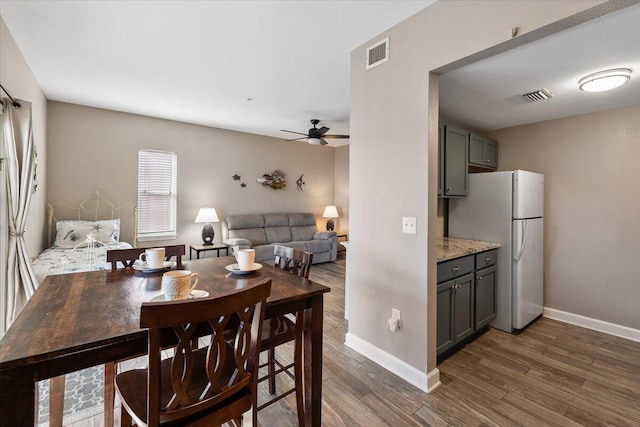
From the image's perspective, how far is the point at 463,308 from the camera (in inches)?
100

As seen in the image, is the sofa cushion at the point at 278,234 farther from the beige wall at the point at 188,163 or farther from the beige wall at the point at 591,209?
the beige wall at the point at 591,209

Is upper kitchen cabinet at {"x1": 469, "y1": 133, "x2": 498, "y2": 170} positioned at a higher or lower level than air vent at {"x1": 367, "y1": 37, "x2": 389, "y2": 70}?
lower

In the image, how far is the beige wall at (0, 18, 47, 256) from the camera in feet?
7.64

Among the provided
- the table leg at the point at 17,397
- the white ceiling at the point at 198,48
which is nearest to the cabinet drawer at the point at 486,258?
the white ceiling at the point at 198,48

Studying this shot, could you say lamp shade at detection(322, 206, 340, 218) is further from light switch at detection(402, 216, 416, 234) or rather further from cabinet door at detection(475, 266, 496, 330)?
light switch at detection(402, 216, 416, 234)

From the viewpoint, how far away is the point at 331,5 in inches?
77.7

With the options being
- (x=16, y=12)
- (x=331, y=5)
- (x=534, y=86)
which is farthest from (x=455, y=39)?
(x=16, y=12)

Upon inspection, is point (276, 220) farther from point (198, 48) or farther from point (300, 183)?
point (198, 48)

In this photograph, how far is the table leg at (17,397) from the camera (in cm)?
83

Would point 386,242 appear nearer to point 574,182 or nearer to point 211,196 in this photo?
point 574,182

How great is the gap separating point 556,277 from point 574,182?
1131 mm

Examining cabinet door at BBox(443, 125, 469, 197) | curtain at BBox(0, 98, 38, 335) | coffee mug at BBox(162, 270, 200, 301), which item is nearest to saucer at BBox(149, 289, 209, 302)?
coffee mug at BBox(162, 270, 200, 301)

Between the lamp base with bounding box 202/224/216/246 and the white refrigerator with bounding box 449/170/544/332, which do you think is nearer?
the white refrigerator with bounding box 449/170/544/332

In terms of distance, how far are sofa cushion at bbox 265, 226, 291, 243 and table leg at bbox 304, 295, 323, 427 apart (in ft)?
→ 14.5
